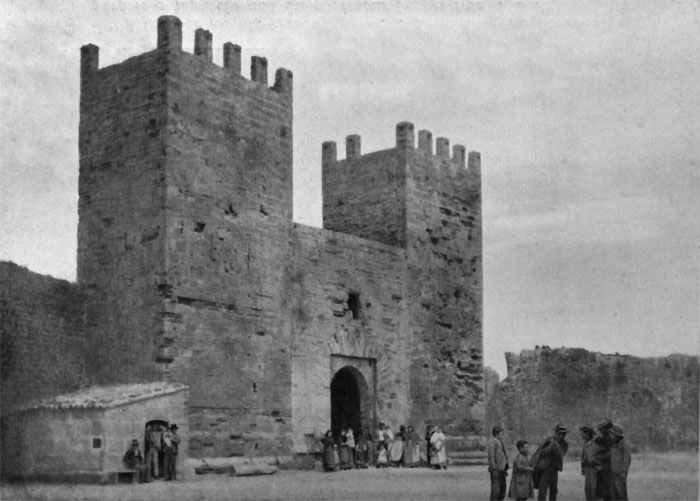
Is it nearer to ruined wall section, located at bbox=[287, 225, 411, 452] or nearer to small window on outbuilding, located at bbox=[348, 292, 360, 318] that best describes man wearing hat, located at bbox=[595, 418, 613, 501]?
ruined wall section, located at bbox=[287, 225, 411, 452]

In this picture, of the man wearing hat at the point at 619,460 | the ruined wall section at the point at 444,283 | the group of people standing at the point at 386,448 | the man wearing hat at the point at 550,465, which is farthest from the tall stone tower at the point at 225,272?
the man wearing hat at the point at 619,460

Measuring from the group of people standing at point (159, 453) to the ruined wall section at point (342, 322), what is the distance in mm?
4033

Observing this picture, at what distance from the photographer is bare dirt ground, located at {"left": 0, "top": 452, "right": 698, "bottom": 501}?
1574 centimetres

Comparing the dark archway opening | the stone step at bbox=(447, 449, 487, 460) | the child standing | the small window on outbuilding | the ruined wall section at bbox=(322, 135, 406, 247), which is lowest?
the stone step at bbox=(447, 449, 487, 460)

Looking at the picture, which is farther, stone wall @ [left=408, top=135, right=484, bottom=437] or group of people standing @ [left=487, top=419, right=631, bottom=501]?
stone wall @ [left=408, top=135, right=484, bottom=437]

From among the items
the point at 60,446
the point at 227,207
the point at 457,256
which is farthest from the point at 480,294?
the point at 60,446

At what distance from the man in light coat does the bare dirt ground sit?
1274 mm

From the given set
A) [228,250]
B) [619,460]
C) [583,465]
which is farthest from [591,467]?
[228,250]

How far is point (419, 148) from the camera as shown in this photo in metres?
26.4

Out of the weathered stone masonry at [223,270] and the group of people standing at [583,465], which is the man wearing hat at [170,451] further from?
the group of people standing at [583,465]

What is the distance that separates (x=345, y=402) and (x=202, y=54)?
8.13 m

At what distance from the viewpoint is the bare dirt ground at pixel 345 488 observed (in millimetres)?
15742

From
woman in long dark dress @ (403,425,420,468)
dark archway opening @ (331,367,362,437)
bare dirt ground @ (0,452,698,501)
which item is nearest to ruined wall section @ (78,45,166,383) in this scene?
bare dirt ground @ (0,452,698,501)

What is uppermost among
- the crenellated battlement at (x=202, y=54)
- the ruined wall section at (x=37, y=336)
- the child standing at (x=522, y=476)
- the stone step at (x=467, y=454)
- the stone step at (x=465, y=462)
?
the crenellated battlement at (x=202, y=54)
